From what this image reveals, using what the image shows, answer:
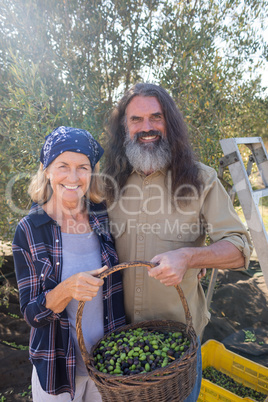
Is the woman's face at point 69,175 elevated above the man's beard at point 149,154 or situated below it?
below

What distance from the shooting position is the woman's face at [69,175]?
2.10m

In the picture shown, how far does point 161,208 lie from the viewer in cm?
242

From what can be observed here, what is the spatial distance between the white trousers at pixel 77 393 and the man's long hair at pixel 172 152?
1.34 metres

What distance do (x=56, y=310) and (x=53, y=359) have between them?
0.37m

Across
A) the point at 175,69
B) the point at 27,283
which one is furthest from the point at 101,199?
the point at 175,69

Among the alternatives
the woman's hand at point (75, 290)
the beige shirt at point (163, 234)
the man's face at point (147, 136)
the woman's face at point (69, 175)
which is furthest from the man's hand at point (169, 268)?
the man's face at point (147, 136)

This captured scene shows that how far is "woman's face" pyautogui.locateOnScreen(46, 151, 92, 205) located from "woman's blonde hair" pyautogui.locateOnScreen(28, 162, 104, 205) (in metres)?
0.13

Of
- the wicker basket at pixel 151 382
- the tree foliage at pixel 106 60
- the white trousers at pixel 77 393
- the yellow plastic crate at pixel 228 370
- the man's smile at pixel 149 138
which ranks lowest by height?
the yellow plastic crate at pixel 228 370

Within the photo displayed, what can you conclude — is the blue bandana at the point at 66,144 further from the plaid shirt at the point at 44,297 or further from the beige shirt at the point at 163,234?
the beige shirt at the point at 163,234

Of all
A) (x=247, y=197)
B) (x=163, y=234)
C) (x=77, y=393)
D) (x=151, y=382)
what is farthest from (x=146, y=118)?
(x=77, y=393)

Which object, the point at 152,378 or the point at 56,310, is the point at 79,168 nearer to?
the point at 56,310

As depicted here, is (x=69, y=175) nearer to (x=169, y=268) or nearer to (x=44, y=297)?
(x=44, y=297)

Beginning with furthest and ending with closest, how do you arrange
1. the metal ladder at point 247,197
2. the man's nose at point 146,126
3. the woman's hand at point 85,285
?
the metal ladder at point 247,197
the man's nose at point 146,126
the woman's hand at point 85,285

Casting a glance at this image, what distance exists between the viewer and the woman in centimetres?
197
